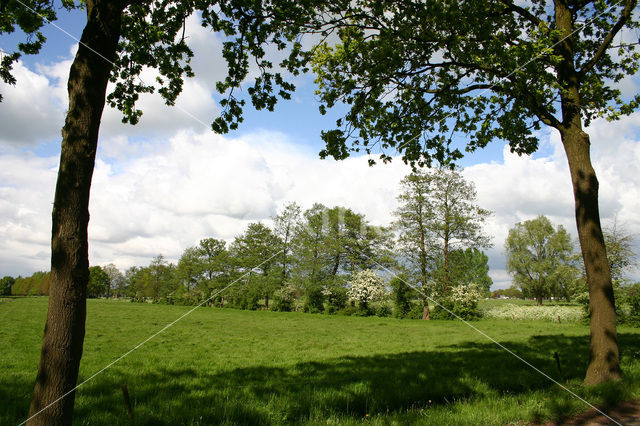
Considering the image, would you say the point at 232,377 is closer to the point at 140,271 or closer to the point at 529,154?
the point at 529,154

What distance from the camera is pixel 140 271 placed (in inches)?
3585

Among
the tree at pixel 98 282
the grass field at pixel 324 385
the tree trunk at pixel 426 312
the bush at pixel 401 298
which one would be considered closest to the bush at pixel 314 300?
the bush at pixel 401 298

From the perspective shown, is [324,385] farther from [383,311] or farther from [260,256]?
[260,256]

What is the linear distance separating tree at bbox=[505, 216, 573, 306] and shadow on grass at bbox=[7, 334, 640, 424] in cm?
4807

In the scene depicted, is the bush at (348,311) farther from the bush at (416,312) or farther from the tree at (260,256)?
the tree at (260,256)

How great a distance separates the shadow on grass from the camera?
18.1 ft

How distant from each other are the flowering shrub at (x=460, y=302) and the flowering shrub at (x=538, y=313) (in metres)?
2.16

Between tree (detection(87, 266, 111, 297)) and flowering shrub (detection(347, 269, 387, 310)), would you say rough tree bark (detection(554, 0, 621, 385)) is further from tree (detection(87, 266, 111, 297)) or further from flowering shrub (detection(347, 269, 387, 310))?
tree (detection(87, 266, 111, 297))

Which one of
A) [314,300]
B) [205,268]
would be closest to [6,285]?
[205,268]

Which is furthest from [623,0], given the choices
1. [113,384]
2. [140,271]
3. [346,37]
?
[140,271]

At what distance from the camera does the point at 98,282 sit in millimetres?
99688

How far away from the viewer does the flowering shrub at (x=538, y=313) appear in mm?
29000

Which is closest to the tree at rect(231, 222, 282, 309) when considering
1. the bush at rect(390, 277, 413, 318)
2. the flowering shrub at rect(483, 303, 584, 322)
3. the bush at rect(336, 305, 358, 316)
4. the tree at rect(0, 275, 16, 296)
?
the bush at rect(336, 305, 358, 316)

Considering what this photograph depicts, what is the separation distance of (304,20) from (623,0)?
26.7 feet
